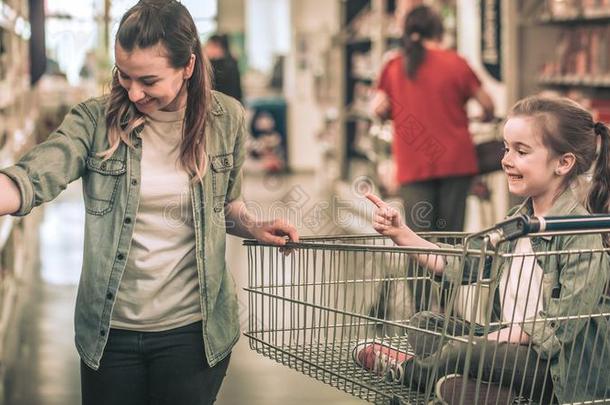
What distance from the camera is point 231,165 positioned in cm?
248

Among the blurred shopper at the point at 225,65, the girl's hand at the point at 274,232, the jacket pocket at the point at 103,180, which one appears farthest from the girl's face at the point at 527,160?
the blurred shopper at the point at 225,65

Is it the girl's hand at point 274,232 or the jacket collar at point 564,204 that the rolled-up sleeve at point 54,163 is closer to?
the girl's hand at point 274,232

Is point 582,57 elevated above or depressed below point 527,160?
above

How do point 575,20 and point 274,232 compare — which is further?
point 575,20

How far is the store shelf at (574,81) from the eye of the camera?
5746mm

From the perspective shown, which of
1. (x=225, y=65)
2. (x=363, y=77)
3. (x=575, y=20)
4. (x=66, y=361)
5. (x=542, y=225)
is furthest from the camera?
(x=363, y=77)

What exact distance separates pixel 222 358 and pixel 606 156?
98cm

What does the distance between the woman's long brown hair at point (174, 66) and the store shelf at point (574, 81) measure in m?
3.74

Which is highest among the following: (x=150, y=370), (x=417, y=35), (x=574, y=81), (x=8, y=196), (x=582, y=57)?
(x=417, y=35)

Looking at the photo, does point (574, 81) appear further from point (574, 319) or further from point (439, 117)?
point (574, 319)

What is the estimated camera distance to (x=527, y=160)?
7.59 ft

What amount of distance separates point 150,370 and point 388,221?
63 centimetres

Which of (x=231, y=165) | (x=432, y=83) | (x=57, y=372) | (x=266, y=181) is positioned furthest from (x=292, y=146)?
(x=231, y=165)

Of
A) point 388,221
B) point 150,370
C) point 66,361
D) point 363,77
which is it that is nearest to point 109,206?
point 150,370
